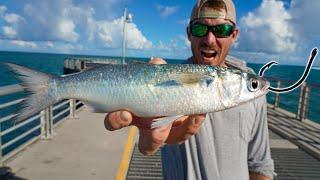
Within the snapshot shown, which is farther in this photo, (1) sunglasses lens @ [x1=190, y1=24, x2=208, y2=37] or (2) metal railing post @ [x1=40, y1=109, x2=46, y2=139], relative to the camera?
(2) metal railing post @ [x1=40, y1=109, x2=46, y2=139]

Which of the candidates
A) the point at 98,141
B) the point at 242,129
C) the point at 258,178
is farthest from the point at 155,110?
the point at 98,141

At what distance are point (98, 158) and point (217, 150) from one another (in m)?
4.88

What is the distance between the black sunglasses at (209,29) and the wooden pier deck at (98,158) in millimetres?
4068

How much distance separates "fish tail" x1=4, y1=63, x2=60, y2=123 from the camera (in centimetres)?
268

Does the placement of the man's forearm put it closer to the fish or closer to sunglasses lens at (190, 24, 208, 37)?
the fish

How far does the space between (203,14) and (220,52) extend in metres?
0.35

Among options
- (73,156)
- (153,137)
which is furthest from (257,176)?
(73,156)

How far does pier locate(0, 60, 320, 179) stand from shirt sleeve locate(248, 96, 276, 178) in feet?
10.6

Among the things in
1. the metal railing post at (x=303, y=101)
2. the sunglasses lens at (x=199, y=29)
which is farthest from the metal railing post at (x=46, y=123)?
the metal railing post at (x=303, y=101)

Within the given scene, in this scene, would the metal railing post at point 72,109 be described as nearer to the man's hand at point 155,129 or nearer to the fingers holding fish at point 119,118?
the man's hand at point 155,129

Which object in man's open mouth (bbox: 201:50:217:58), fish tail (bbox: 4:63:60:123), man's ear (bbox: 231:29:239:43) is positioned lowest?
fish tail (bbox: 4:63:60:123)

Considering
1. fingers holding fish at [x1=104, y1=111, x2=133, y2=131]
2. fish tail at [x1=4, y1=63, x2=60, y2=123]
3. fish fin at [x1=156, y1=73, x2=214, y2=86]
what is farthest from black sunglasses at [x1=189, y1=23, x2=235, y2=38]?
fish tail at [x1=4, y1=63, x2=60, y2=123]

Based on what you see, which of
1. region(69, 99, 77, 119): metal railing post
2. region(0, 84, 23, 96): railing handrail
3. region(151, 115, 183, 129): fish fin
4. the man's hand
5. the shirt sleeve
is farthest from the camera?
region(69, 99, 77, 119): metal railing post

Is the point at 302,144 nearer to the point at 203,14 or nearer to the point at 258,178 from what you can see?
the point at 258,178
